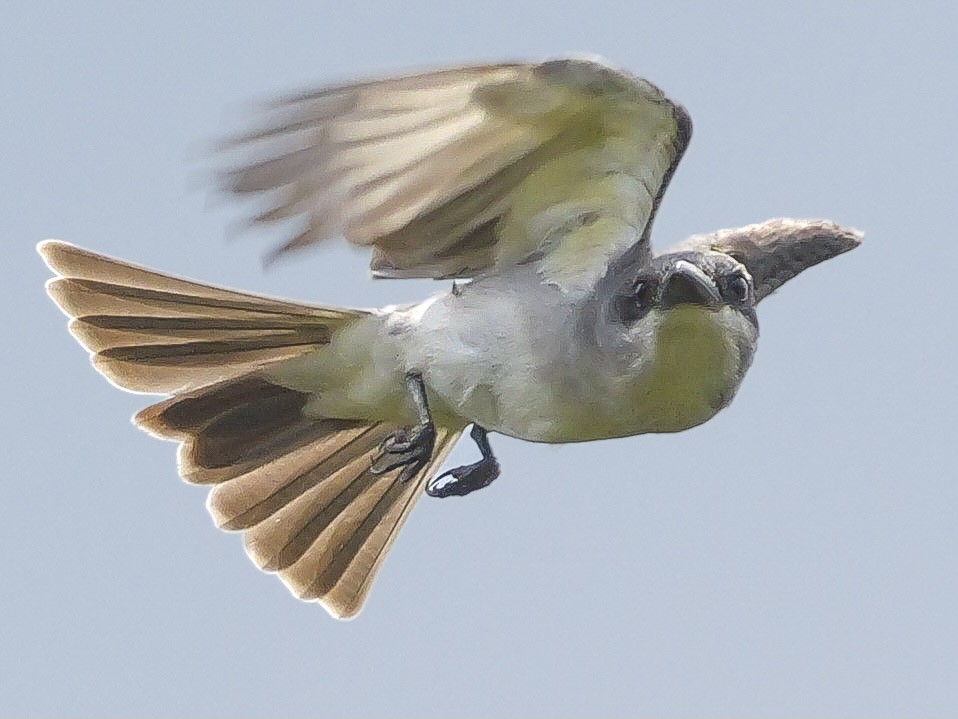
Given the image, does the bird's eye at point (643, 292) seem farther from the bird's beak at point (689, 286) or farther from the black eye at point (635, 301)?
the bird's beak at point (689, 286)

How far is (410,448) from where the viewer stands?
7.40m

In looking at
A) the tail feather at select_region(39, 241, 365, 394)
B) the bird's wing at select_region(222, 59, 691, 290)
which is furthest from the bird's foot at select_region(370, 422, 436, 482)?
the bird's wing at select_region(222, 59, 691, 290)

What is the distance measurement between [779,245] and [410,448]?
6.97 ft

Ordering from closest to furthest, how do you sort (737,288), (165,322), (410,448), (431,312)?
(737,288), (431,312), (410,448), (165,322)

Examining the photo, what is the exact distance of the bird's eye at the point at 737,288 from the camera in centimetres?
637

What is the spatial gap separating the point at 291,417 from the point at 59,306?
114 cm

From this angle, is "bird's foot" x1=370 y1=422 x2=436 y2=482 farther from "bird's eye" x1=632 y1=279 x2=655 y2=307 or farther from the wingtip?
the wingtip

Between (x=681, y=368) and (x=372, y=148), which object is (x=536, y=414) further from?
(x=372, y=148)

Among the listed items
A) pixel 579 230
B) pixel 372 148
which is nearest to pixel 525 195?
pixel 579 230

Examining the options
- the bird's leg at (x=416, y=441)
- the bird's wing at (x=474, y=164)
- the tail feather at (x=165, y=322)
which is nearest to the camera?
the bird's wing at (x=474, y=164)

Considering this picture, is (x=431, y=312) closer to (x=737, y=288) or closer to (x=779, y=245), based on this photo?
(x=737, y=288)

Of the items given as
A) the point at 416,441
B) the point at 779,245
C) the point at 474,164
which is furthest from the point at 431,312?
the point at 779,245

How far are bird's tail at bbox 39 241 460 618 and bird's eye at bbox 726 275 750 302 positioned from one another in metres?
1.87

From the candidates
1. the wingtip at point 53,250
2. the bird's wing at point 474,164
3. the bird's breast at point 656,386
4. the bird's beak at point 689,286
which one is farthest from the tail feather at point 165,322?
the bird's beak at point 689,286
